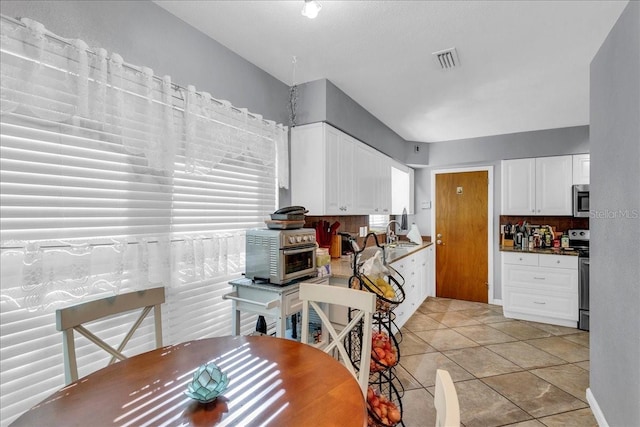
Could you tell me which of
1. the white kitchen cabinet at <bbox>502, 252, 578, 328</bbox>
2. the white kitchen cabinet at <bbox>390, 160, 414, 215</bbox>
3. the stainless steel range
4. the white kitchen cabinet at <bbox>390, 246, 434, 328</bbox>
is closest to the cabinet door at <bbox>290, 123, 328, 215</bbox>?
the white kitchen cabinet at <bbox>390, 246, 434, 328</bbox>

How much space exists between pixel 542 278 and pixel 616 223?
262cm

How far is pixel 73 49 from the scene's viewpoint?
4.78ft

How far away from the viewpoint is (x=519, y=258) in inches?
161

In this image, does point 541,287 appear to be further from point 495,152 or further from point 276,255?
point 276,255

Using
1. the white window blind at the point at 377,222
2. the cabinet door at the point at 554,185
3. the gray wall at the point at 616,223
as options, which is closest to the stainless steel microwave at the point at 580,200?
the cabinet door at the point at 554,185

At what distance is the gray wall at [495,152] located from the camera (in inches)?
166

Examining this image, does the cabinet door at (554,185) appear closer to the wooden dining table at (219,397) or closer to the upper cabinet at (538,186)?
the upper cabinet at (538,186)

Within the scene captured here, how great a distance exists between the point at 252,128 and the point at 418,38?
1.42 metres

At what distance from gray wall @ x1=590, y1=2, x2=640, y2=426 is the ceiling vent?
90cm

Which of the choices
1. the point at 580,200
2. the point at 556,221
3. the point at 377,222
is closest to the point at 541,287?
the point at 556,221

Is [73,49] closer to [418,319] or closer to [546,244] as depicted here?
[418,319]

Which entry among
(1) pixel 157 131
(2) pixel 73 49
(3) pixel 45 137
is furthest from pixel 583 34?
(3) pixel 45 137

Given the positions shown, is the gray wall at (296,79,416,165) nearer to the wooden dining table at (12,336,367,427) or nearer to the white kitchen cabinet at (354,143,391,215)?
the white kitchen cabinet at (354,143,391,215)

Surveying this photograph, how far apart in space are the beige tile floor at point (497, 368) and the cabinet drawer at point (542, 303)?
17 cm
